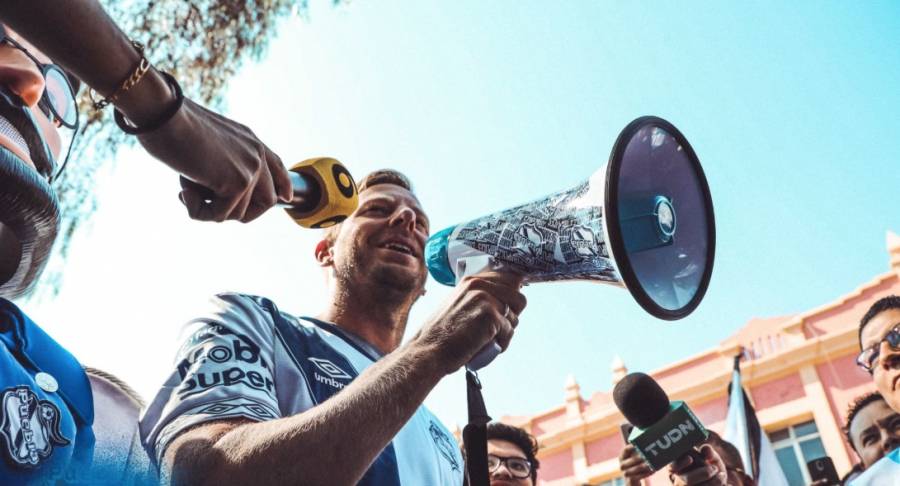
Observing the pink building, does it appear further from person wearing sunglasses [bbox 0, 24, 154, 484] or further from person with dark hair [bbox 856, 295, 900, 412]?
person wearing sunglasses [bbox 0, 24, 154, 484]

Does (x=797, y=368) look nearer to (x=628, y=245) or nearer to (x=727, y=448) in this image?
(x=727, y=448)

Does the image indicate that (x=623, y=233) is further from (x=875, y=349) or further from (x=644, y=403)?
(x=875, y=349)

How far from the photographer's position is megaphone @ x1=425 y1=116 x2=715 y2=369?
1.61 meters

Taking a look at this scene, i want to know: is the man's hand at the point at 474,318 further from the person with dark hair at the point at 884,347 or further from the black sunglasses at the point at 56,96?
the person with dark hair at the point at 884,347

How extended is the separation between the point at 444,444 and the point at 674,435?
1340 mm

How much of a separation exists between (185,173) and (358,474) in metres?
0.64

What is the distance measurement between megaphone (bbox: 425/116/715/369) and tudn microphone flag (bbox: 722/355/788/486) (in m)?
5.54

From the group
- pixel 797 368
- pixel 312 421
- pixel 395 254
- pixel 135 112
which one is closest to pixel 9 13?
pixel 135 112

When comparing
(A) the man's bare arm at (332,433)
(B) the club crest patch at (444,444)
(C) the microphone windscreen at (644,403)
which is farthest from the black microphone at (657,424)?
(A) the man's bare arm at (332,433)

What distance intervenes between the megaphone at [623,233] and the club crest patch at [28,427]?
891 millimetres

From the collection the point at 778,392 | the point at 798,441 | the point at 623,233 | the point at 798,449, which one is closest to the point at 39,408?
the point at 623,233

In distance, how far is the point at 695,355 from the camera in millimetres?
15203

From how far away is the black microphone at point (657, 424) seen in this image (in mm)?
2926

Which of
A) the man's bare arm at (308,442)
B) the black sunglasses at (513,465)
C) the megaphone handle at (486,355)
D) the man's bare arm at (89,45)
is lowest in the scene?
the man's bare arm at (308,442)
